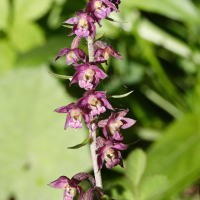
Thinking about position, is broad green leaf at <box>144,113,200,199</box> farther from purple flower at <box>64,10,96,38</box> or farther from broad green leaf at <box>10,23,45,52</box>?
broad green leaf at <box>10,23,45,52</box>

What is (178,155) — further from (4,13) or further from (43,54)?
(4,13)

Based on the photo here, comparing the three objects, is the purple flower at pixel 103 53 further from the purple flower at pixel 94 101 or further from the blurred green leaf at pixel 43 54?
the blurred green leaf at pixel 43 54

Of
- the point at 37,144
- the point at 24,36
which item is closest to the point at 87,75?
the point at 37,144

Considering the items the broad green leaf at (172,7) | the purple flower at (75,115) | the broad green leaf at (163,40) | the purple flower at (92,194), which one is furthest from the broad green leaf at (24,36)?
the purple flower at (92,194)

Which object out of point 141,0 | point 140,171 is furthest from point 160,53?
point 140,171

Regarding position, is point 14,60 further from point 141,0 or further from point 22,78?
point 141,0
